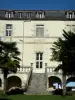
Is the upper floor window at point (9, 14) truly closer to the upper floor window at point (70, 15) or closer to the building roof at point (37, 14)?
the building roof at point (37, 14)

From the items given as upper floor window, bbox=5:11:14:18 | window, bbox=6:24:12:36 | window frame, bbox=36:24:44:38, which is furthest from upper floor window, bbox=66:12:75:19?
window, bbox=6:24:12:36

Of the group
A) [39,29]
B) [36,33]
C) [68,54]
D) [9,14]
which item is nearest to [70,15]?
[39,29]

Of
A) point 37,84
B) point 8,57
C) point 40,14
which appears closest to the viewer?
point 8,57

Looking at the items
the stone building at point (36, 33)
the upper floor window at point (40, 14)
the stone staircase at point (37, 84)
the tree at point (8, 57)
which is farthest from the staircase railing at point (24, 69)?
the upper floor window at point (40, 14)

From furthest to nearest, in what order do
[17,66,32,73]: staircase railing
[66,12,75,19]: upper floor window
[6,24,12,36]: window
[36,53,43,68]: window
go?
[66,12,75,19]: upper floor window < [6,24,12,36]: window < [36,53,43,68]: window < [17,66,32,73]: staircase railing

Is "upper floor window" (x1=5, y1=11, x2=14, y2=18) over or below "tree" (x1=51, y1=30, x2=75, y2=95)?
over

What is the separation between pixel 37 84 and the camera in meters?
39.6

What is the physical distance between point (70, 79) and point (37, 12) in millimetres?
12698

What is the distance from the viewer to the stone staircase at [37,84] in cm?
3647

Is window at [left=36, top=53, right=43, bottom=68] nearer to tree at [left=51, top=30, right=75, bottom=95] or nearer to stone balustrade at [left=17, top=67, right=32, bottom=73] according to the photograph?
stone balustrade at [left=17, top=67, right=32, bottom=73]

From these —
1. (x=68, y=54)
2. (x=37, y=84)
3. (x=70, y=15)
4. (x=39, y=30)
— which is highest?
(x=70, y=15)

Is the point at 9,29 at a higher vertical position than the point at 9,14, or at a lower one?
lower

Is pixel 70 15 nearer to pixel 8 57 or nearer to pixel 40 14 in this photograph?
pixel 40 14

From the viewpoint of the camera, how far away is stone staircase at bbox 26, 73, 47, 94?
3647cm
